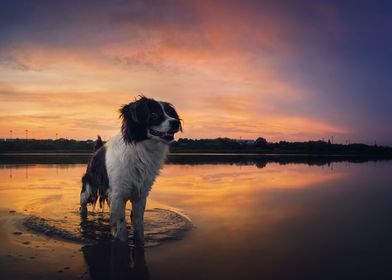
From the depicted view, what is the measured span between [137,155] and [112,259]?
61.9 inches

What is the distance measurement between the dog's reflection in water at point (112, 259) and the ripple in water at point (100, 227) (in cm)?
11

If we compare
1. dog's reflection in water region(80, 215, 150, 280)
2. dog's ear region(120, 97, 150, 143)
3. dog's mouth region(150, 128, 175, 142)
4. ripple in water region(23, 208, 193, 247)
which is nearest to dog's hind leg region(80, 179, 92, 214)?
ripple in water region(23, 208, 193, 247)

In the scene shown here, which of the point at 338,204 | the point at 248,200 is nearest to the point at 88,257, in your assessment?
the point at 248,200

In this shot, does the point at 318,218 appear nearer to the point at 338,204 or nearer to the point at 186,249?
the point at 338,204

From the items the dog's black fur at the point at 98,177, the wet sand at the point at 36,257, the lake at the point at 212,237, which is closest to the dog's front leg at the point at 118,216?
the lake at the point at 212,237

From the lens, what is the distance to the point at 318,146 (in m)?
50.0

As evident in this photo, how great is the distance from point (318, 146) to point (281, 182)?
Result: 40.1 meters

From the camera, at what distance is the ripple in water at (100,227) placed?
18.4ft

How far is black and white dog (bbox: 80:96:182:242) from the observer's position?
5316 millimetres

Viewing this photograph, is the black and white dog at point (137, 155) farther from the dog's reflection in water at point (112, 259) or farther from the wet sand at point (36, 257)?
the wet sand at point (36, 257)

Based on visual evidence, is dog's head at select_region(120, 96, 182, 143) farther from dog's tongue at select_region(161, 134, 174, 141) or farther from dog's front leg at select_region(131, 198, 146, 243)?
dog's front leg at select_region(131, 198, 146, 243)

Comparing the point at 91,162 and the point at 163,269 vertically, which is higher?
the point at 91,162

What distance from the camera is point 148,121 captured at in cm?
532

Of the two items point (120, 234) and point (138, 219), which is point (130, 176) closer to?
point (138, 219)
